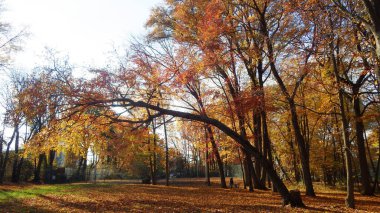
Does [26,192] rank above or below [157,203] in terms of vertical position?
above

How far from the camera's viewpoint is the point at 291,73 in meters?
16.7

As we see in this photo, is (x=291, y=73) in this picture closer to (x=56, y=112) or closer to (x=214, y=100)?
(x=214, y=100)

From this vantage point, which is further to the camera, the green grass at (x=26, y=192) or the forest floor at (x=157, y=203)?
the green grass at (x=26, y=192)

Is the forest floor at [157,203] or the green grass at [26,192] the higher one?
the green grass at [26,192]

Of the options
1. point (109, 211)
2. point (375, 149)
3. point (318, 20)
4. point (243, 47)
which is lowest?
point (109, 211)

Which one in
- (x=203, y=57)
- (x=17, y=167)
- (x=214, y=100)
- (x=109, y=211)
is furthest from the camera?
(x=17, y=167)

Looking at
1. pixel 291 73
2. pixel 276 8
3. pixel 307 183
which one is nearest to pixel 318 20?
pixel 276 8

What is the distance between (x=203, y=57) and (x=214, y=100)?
5778mm

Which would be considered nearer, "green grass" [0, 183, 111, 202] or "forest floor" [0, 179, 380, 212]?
"forest floor" [0, 179, 380, 212]

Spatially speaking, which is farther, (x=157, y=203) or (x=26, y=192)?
(x=26, y=192)

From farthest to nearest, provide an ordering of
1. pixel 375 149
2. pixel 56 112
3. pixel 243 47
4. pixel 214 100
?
pixel 375 149 < pixel 214 100 < pixel 243 47 < pixel 56 112

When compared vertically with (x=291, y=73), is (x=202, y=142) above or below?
below

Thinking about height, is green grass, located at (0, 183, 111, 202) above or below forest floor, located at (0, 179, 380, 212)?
above

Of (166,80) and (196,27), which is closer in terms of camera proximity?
(166,80)
